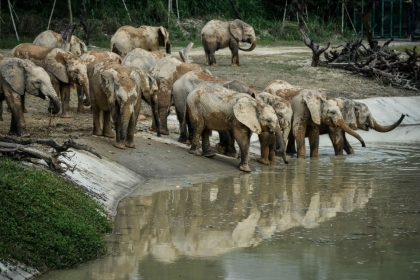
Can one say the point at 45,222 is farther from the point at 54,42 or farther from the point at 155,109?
the point at 54,42

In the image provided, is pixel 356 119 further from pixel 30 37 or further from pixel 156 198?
pixel 30 37

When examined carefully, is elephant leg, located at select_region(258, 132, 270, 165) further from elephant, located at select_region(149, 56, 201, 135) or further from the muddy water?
elephant, located at select_region(149, 56, 201, 135)

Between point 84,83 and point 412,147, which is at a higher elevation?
point 84,83

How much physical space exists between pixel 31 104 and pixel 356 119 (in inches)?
255

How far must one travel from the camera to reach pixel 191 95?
17.5 m

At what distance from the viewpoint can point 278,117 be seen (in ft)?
60.8

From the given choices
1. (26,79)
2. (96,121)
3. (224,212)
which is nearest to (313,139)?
(96,121)

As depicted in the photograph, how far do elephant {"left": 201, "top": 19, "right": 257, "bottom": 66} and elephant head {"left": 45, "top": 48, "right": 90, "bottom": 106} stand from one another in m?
10.5

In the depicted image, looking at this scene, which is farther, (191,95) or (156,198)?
(191,95)

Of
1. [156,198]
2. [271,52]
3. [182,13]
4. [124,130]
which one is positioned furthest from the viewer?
[182,13]

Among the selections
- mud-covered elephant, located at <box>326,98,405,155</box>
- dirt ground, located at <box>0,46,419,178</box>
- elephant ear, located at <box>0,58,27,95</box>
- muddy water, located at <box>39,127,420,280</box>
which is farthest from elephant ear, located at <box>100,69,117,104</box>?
mud-covered elephant, located at <box>326,98,405,155</box>

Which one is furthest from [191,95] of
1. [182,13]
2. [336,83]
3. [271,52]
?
[182,13]

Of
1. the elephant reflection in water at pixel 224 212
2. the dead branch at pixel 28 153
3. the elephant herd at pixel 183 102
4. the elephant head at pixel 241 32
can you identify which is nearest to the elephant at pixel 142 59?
the elephant herd at pixel 183 102

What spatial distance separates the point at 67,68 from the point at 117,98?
382 centimetres
